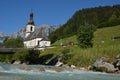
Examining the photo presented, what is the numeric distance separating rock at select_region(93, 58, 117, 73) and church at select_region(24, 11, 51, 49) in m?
89.2

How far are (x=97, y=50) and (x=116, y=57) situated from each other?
8970 millimetres

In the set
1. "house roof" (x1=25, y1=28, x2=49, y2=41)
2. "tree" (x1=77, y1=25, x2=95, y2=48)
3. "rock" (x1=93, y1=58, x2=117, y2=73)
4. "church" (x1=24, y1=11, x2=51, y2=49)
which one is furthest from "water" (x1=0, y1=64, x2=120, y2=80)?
"house roof" (x1=25, y1=28, x2=49, y2=41)

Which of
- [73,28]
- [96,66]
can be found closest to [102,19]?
[73,28]

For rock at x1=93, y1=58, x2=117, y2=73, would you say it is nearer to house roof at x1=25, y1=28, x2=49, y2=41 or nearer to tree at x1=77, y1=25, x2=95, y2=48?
tree at x1=77, y1=25, x2=95, y2=48

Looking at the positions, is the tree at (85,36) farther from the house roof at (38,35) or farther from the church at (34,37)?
the house roof at (38,35)

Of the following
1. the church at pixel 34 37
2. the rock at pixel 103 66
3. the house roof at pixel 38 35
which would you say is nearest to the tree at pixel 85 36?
the rock at pixel 103 66

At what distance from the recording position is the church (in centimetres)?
15162

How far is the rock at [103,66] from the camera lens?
51.2 metres

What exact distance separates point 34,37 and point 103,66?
4402 inches

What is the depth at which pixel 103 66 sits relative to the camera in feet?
173

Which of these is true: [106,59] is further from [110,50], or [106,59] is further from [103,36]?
[103,36]

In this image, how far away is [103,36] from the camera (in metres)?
122

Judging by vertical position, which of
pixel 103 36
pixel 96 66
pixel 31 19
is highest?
pixel 31 19

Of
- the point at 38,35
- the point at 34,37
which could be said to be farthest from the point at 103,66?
the point at 34,37
